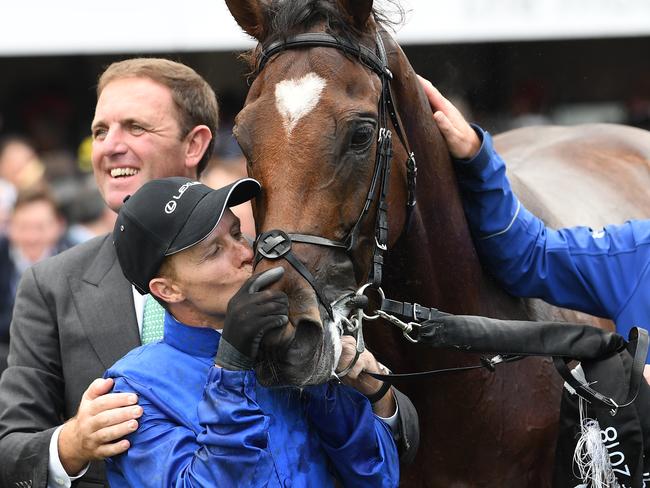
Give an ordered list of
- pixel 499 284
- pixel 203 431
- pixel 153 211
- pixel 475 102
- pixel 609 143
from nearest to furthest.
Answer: pixel 203 431, pixel 153 211, pixel 499 284, pixel 475 102, pixel 609 143

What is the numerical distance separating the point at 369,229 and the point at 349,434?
1.80ft

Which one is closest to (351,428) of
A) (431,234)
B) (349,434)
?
(349,434)

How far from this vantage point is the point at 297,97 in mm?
2789

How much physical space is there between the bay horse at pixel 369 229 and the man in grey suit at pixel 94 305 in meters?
0.44

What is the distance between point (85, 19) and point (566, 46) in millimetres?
4804

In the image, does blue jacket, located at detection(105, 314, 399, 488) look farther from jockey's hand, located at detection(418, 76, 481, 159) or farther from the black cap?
jockey's hand, located at detection(418, 76, 481, 159)

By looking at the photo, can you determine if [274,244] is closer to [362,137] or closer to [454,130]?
[362,137]

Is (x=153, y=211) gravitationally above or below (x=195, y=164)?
above

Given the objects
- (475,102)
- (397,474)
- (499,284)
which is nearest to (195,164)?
(499,284)

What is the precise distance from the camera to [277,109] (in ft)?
9.17

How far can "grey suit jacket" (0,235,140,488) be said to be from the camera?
10.4 ft

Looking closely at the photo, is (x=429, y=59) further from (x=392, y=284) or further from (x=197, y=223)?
(x=197, y=223)

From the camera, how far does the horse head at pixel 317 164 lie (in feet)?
8.48

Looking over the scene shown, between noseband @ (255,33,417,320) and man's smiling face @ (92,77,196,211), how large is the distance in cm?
61
